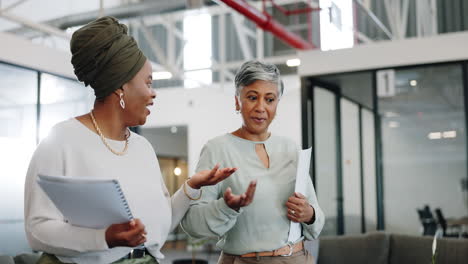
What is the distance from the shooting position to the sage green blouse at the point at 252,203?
1966 mm

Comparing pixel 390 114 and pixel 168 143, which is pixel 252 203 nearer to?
pixel 390 114

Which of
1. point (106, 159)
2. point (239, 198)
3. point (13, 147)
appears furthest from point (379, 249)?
point (13, 147)

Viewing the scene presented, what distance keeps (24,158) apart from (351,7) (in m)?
5.06

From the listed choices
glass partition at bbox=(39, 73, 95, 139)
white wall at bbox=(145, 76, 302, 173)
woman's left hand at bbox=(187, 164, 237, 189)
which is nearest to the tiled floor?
white wall at bbox=(145, 76, 302, 173)

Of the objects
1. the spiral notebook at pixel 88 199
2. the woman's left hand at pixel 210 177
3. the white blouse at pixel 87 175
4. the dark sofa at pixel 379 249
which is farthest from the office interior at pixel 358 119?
the spiral notebook at pixel 88 199

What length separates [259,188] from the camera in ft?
6.66

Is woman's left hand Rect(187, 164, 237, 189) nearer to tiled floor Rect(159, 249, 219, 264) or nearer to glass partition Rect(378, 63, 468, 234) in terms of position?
glass partition Rect(378, 63, 468, 234)

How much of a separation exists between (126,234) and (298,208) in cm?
79

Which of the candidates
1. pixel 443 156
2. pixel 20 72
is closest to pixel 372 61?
pixel 443 156

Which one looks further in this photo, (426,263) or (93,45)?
(426,263)

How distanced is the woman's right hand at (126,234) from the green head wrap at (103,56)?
0.40 metres

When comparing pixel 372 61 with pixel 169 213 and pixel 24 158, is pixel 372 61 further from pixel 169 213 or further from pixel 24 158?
pixel 169 213

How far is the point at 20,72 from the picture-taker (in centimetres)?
701

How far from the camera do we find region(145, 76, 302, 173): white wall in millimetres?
14336
